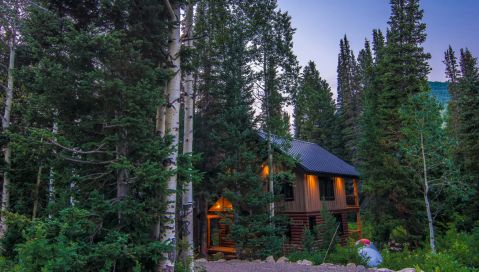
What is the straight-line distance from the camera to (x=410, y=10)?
61.8 feet

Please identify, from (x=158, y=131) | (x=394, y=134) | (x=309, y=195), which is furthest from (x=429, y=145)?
(x=158, y=131)

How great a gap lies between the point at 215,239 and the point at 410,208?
1712 centimetres

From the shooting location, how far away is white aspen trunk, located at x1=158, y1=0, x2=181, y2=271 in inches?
212

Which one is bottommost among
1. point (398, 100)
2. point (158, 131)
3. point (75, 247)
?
point (75, 247)

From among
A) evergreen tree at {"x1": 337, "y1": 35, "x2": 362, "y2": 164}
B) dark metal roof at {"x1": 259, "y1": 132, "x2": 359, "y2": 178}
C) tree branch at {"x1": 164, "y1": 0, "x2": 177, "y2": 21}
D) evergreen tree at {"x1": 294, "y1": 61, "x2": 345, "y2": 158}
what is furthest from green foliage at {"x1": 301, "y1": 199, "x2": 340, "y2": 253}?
evergreen tree at {"x1": 294, "y1": 61, "x2": 345, "y2": 158}

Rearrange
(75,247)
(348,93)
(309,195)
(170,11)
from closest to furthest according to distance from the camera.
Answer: (75,247), (170,11), (309,195), (348,93)

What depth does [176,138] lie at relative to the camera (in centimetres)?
622

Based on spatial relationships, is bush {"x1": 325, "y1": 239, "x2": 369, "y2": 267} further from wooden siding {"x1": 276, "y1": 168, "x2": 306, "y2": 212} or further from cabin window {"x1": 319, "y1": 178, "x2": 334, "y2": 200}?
cabin window {"x1": 319, "y1": 178, "x2": 334, "y2": 200}

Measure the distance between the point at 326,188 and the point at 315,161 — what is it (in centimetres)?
185

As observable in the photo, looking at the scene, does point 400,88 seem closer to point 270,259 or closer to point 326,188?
point 326,188

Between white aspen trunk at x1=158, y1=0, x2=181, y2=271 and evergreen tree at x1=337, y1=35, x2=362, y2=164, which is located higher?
evergreen tree at x1=337, y1=35, x2=362, y2=164

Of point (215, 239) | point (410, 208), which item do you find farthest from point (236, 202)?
point (215, 239)

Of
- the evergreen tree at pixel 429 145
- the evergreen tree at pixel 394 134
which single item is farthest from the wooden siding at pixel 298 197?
the evergreen tree at pixel 429 145

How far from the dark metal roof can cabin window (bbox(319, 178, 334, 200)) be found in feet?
2.58
